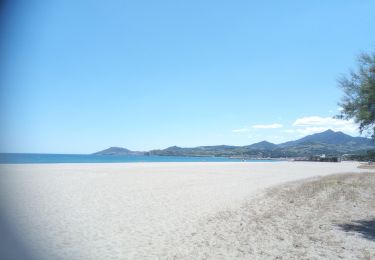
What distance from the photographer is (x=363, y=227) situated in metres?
10.7

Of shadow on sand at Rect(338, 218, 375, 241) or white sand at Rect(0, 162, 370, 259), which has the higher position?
white sand at Rect(0, 162, 370, 259)

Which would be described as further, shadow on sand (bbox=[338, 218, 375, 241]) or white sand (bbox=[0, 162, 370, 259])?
shadow on sand (bbox=[338, 218, 375, 241])

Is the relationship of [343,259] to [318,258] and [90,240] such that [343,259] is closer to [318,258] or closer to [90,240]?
[318,258]

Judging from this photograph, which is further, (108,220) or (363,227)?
(363,227)

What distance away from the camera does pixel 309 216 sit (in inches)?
486

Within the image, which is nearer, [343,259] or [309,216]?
[343,259]

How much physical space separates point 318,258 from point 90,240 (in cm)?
494

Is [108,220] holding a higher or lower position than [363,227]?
higher

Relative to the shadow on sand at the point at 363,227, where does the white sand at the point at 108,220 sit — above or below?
above

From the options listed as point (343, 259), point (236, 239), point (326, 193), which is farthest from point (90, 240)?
point (326, 193)

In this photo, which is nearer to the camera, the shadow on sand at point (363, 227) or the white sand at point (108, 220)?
the white sand at point (108, 220)

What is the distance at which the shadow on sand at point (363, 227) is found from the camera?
9719 mm

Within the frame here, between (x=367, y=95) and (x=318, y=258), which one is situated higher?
(x=367, y=95)

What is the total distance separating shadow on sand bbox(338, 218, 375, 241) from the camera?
972 cm
